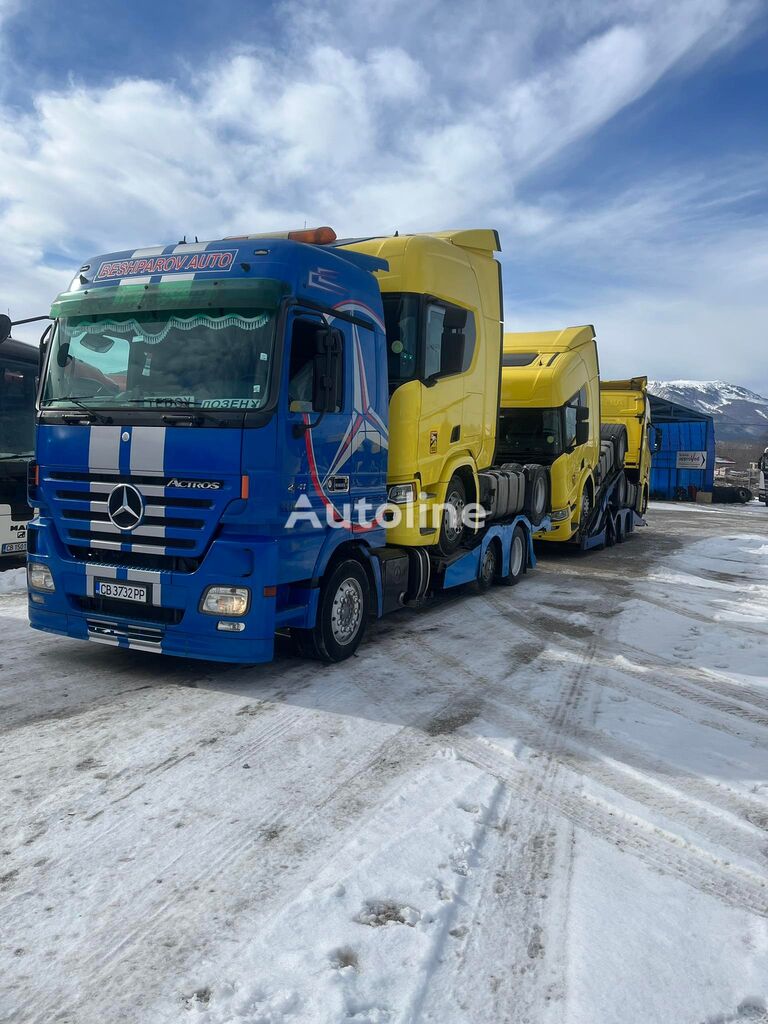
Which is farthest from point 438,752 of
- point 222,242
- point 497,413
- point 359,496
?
point 497,413

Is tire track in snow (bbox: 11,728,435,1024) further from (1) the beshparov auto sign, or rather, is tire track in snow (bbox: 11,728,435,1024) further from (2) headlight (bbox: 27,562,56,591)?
(1) the beshparov auto sign

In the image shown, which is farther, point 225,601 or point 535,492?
point 535,492

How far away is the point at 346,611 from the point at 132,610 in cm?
166

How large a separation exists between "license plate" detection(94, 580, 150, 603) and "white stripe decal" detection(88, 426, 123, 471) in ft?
2.52

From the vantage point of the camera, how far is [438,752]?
4.23m

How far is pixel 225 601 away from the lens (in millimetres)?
4887

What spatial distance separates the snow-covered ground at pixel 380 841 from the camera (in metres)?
2.38

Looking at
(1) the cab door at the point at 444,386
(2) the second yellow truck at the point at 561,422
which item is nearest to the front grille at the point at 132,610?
(1) the cab door at the point at 444,386

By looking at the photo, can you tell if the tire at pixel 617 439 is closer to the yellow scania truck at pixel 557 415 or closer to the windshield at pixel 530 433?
the yellow scania truck at pixel 557 415

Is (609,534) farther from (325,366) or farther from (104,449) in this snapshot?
(104,449)

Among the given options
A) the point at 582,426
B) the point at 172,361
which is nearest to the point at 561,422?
the point at 582,426

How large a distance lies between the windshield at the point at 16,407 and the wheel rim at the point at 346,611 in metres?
4.80

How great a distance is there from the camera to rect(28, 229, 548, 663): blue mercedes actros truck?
15.9ft

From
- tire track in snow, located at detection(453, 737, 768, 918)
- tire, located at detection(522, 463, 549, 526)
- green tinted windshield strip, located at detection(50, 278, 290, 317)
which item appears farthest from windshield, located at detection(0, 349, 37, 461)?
tire track in snow, located at detection(453, 737, 768, 918)
